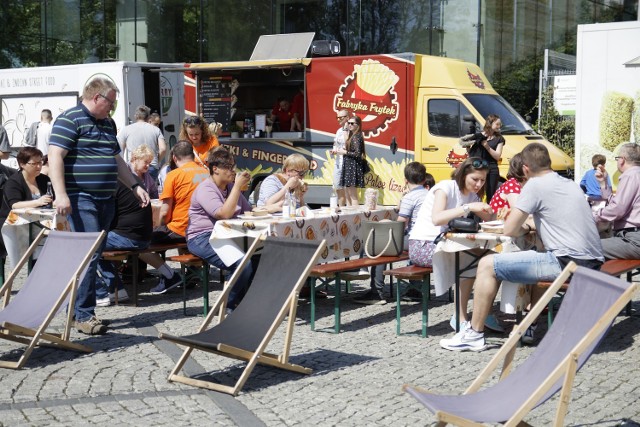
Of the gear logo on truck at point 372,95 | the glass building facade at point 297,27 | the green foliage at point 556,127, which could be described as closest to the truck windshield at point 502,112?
the gear logo on truck at point 372,95

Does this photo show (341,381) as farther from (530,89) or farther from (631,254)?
(530,89)

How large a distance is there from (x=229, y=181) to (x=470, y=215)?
7.02 ft

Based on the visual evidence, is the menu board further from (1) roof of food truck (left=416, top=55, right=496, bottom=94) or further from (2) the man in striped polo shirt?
(2) the man in striped polo shirt

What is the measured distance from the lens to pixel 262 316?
6.65m

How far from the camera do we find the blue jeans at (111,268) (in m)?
9.53

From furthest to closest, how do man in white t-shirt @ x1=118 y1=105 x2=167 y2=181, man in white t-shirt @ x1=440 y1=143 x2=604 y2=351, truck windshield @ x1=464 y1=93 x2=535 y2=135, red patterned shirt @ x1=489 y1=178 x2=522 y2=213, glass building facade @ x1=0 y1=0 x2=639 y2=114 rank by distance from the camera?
glass building facade @ x1=0 y1=0 x2=639 y2=114
truck windshield @ x1=464 y1=93 x2=535 y2=135
man in white t-shirt @ x1=118 y1=105 x2=167 y2=181
red patterned shirt @ x1=489 y1=178 x2=522 y2=213
man in white t-shirt @ x1=440 y1=143 x2=604 y2=351

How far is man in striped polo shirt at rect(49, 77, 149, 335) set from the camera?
784 cm

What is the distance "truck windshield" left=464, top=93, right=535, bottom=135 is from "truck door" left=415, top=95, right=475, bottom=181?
0.28 metres

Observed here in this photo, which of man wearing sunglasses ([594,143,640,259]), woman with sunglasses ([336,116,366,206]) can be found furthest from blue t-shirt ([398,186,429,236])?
woman with sunglasses ([336,116,366,206])

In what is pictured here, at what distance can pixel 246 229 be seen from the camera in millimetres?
8547

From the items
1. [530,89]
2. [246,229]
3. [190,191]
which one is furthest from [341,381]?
[530,89]

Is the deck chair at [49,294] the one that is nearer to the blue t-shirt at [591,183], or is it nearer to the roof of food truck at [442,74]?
the blue t-shirt at [591,183]

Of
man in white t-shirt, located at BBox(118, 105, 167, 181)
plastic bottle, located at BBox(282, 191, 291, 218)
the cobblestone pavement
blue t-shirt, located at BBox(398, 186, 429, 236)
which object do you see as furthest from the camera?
man in white t-shirt, located at BBox(118, 105, 167, 181)

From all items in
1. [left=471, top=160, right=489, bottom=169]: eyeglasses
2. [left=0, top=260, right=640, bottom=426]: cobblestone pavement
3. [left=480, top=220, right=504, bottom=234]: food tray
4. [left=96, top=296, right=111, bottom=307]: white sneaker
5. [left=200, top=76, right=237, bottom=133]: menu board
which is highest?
[left=200, top=76, right=237, bottom=133]: menu board
